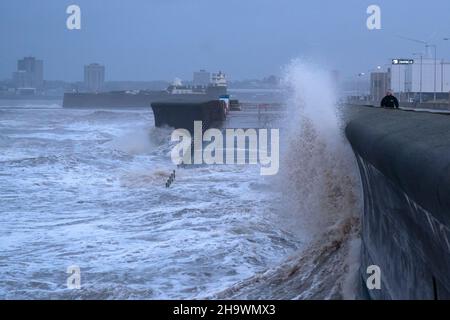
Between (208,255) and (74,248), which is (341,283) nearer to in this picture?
(208,255)

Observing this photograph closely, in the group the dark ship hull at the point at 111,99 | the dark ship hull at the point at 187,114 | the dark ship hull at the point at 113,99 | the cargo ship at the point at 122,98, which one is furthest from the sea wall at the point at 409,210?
the dark ship hull at the point at 111,99

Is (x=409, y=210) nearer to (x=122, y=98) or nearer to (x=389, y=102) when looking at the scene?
(x=389, y=102)

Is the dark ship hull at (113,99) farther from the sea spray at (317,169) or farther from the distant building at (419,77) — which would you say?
the sea spray at (317,169)

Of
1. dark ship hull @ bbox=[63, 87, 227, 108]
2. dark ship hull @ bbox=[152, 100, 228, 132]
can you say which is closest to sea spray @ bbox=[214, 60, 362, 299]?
dark ship hull @ bbox=[152, 100, 228, 132]

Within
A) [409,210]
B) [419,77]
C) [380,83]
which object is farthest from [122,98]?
[409,210]

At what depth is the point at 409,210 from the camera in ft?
16.1

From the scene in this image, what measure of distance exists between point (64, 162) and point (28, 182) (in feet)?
19.7

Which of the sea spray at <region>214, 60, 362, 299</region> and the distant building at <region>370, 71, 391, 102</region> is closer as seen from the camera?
the sea spray at <region>214, 60, 362, 299</region>

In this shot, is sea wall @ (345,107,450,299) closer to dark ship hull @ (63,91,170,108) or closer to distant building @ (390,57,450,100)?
distant building @ (390,57,450,100)

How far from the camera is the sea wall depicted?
3.93 meters

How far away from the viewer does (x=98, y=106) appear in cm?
13888

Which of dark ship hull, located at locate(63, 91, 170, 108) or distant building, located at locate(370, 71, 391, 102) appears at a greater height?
distant building, located at locate(370, 71, 391, 102)
